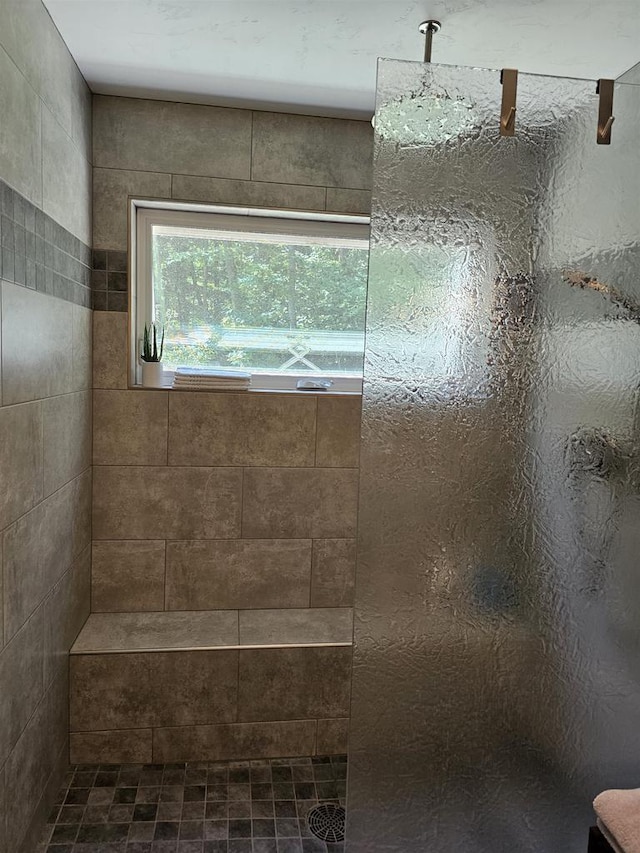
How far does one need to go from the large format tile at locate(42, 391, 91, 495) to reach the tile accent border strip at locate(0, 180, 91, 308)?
1.17 ft

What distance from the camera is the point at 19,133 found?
160cm

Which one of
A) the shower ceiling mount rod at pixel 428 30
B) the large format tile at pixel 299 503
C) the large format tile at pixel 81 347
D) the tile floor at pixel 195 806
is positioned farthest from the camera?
the large format tile at pixel 299 503

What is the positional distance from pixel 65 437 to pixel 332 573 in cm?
127

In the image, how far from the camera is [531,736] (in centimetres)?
144

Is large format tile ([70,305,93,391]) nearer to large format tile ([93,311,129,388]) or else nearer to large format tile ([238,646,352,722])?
large format tile ([93,311,129,388])

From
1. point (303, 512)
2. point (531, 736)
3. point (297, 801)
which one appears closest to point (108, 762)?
point (297, 801)

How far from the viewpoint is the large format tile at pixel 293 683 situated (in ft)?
7.59

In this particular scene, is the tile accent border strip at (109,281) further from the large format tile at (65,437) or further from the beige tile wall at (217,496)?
the large format tile at (65,437)

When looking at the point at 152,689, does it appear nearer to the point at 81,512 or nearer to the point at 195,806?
the point at 195,806

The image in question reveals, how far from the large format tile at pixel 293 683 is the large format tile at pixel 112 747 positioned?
37 centimetres

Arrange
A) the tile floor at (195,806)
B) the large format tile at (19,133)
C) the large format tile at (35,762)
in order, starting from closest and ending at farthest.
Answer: the large format tile at (19,133) < the large format tile at (35,762) < the tile floor at (195,806)

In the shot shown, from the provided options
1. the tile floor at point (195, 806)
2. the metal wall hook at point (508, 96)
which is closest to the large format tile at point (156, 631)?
the tile floor at point (195, 806)

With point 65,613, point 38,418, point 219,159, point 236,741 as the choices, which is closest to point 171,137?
point 219,159

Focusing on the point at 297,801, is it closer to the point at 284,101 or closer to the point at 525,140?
the point at 525,140
